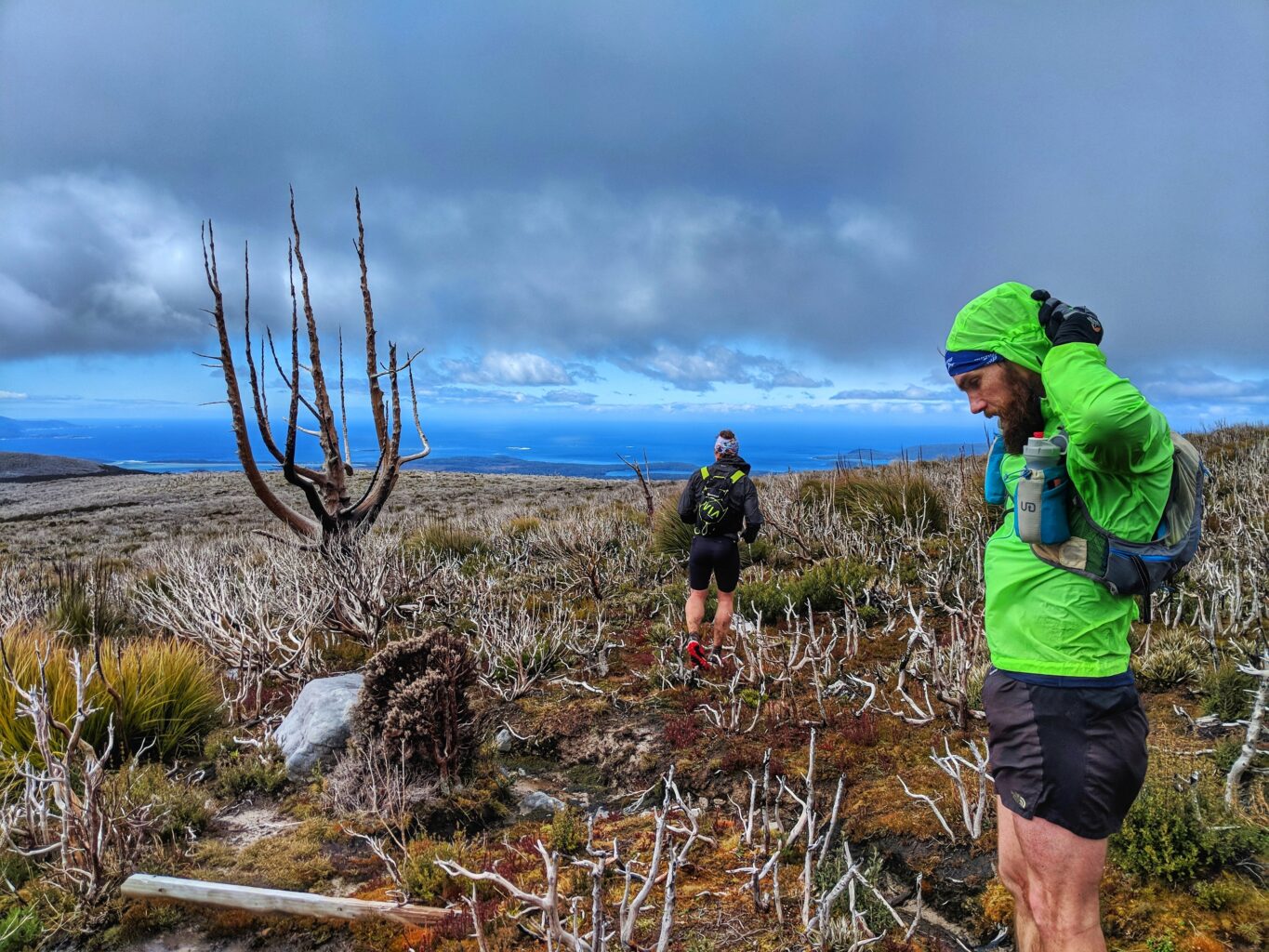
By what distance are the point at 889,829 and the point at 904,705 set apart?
1.32 metres

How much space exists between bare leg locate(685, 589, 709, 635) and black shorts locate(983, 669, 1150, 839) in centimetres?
423

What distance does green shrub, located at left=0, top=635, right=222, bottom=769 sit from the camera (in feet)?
13.5

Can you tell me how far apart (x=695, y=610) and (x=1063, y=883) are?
169 inches

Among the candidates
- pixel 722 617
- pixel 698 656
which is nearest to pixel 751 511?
pixel 722 617

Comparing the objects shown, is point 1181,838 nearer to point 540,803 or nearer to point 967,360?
point 967,360

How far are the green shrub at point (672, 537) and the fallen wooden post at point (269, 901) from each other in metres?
6.68

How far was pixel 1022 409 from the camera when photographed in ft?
5.90

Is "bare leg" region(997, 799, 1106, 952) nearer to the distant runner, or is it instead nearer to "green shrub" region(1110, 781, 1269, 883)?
"green shrub" region(1110, 781, 1269, 883)

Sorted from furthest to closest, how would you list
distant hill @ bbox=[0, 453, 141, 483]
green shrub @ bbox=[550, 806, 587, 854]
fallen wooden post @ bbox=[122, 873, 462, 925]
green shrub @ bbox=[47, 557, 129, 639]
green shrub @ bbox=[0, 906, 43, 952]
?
distant hill @ bbox=[0, 453, 141, 483] → green shrub @ bbox=[47, 557, 129, 639] → green shrub @ bbox=[550, 806, 587, 854] → fallen wooden post @ bbox=[122, 873, 462, 925] → green shrub @ bbox=[0, 906, 43, 952]

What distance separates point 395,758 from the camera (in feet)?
13.0

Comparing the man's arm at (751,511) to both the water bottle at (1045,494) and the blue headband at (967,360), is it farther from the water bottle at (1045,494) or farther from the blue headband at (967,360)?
the water bottle at (1045,494)

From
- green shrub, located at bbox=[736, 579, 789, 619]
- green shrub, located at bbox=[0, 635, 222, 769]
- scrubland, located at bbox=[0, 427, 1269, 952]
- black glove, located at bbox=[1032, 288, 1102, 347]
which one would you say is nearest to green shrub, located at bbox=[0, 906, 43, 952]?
scrubland, located at bbox=[0, 427, 1269, 952]

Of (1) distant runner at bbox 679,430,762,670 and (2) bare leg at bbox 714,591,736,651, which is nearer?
(1) distant runner at bbox 679,430,762,670

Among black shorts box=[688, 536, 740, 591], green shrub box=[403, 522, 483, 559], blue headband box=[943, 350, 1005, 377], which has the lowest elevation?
green shrub box=[403, 522, 483, 559]
